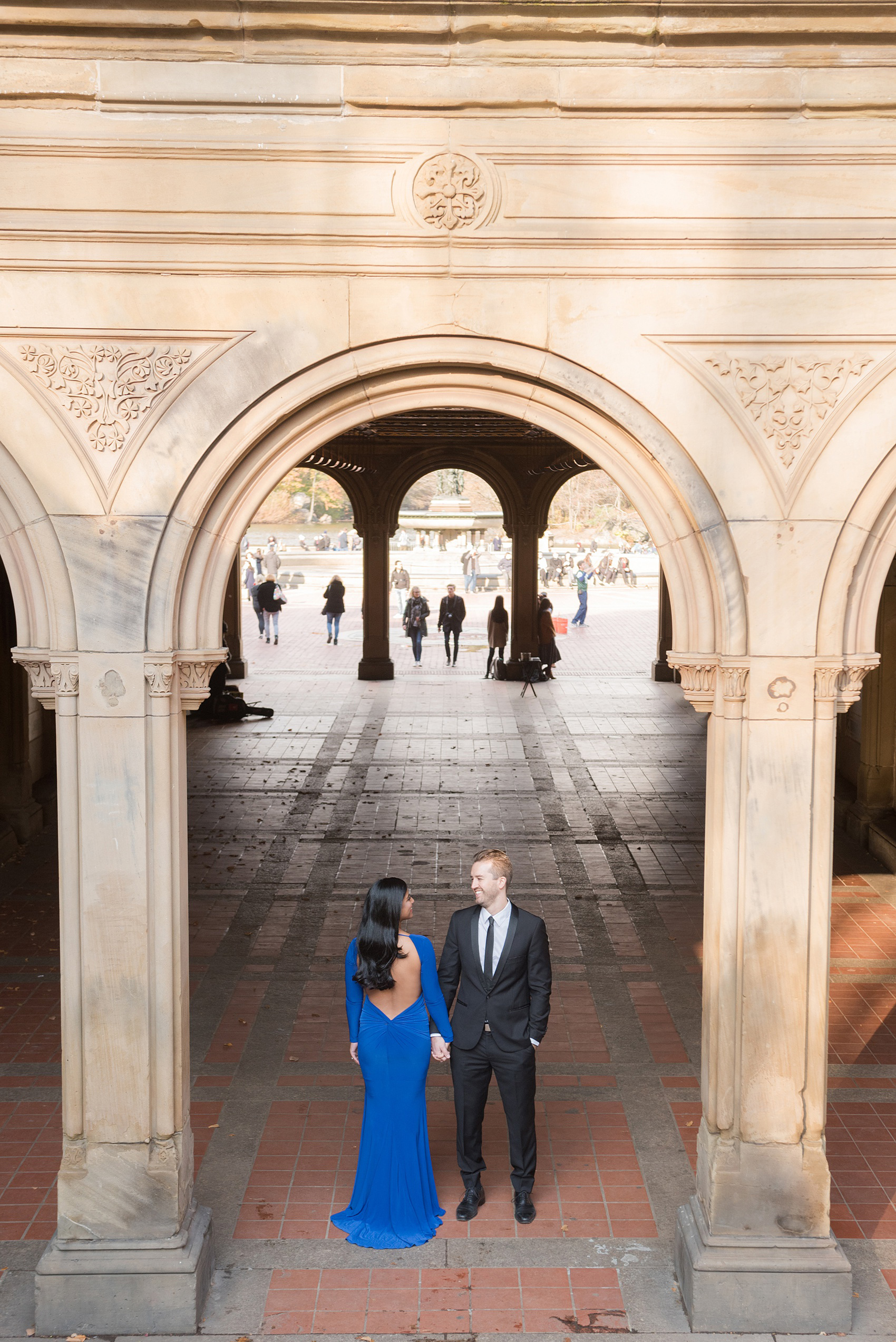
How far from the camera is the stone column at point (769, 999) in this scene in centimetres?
459

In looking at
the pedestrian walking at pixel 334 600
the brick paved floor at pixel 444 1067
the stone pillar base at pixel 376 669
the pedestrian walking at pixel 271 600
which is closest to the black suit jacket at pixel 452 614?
the stone pillar base at pixel 376 669

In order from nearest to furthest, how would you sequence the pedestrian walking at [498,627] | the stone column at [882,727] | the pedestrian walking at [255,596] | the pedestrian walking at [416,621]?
the stone column at [882,727], the pedestrian walking at [498,627], the pedestrian walking at [416,621], the pedestrian walking at [255,596]

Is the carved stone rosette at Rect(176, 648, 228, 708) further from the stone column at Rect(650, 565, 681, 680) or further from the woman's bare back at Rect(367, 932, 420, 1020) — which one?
the stone column at Rect(650, 565, 681, 680)

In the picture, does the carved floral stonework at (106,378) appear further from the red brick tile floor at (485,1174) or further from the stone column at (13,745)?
the stone column at (13,745)

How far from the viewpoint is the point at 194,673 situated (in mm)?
4688

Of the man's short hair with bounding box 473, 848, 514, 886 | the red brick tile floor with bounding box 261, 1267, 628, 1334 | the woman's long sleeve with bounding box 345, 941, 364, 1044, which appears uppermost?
the man's short hair with bounding box 473, 848, 514, 886

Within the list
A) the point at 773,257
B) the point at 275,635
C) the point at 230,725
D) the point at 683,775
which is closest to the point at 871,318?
the point at 773,257

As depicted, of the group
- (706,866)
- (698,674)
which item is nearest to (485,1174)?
(706,866)

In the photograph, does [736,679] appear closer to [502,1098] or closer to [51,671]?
[502,1098]

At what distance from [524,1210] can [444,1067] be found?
1.61 meters

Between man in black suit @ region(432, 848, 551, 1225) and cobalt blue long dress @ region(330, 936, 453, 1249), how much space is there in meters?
0.11

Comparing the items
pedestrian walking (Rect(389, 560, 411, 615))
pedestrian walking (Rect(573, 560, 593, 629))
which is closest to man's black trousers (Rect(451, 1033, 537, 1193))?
pedestrian walking (Rect(573, 560, 593, 629))

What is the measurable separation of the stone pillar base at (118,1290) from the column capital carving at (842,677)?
3301 millimetres

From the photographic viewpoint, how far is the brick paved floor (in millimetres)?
4781
